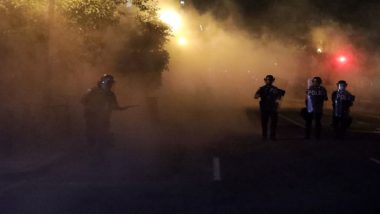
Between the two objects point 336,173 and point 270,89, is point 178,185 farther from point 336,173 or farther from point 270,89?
point 270,89

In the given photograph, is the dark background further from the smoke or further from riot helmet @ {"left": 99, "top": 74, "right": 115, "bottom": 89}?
riot helmet @ {"left": 99, "top": 74, "right": 115, "bottom": 89}

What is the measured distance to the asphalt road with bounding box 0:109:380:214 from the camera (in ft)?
24.3

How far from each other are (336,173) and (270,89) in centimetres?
442

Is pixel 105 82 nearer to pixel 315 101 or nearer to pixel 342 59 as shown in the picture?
pixel 315 101

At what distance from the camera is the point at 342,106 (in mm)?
14023

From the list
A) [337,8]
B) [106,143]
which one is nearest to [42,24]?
[106,143]

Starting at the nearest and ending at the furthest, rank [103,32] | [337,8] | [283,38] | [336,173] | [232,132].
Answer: [336,173] → [232,132] → [103,32] → [337,8] → [283,38]

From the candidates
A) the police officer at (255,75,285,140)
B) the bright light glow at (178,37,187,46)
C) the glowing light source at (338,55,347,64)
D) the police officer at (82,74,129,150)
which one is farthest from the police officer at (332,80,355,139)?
the bright light glow at (178,37,187,46)

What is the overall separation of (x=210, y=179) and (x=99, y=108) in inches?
109

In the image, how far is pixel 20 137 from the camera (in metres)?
13.1

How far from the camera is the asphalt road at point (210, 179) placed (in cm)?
739

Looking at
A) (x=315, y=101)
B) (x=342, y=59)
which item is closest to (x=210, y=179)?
(x=315, y=101)

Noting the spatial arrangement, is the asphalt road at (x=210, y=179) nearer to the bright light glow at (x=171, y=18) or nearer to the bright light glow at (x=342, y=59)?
the bright light glow at (x=171, y=18)

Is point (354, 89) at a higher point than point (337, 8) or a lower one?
lower
